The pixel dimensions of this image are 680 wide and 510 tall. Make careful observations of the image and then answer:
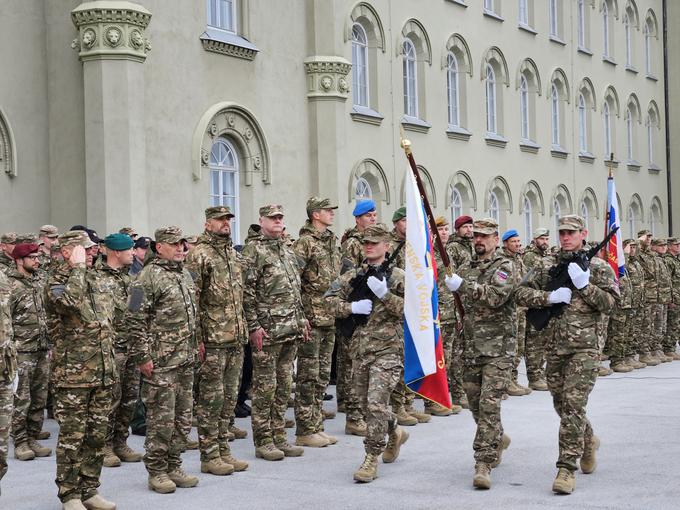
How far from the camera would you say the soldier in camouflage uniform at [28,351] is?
1038 centimetres

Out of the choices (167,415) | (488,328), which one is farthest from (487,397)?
(167,415)

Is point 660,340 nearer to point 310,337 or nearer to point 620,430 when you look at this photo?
point 620,430

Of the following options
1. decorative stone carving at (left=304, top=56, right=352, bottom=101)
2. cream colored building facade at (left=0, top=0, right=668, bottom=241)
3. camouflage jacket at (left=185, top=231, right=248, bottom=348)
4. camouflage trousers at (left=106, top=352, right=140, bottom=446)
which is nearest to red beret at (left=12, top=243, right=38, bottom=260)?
camouflage trousers at (left=106, top=352, right=140, bottom=446)

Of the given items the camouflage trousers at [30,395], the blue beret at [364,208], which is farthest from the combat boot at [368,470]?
the blue beret at [364,208]

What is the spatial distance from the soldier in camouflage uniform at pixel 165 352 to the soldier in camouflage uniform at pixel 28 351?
1.92 m

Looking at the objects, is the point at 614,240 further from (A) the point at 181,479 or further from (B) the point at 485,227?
(A) the point at 181,479

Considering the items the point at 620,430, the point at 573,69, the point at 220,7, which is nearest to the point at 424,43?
the point at 220,7

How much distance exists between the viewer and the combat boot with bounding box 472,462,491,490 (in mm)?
8758

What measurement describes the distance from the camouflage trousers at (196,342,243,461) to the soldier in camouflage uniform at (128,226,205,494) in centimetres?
32

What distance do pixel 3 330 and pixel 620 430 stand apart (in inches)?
252

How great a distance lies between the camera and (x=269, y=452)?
10.1 m

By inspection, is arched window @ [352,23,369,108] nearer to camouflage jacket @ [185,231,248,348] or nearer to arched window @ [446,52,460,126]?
arched window @ [446,52,460,126]

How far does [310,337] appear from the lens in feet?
36.2

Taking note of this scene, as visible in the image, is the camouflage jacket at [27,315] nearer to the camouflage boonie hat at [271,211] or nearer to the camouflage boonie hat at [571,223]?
the camouflage boonie hat at [271,211]
